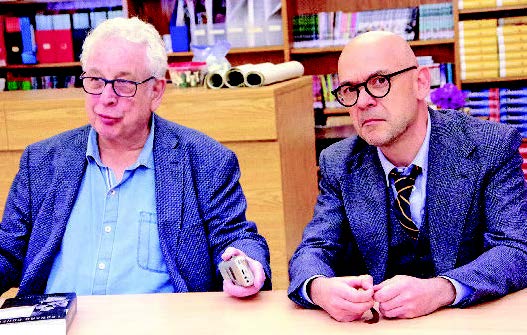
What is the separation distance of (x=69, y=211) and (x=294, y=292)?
0.75 metres

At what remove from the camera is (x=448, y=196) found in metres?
1.92

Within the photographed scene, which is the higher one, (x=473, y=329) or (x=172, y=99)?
(x=172, y=99)

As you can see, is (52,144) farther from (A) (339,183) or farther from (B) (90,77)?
(A) (339,183)

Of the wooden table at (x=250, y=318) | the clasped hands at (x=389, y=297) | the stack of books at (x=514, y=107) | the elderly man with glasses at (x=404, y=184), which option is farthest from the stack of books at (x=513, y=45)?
the clasped hands at (x=389, y=297)

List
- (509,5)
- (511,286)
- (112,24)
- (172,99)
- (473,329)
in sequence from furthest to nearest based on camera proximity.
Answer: (509,5)
(172,99)
(112,24)
(511,286)
(473,329)

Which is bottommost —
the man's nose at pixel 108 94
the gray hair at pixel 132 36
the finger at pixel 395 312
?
the finger at pixel 395 312

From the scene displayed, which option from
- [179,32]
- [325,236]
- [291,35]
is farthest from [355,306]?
[179,32]

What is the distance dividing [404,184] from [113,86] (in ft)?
2.67

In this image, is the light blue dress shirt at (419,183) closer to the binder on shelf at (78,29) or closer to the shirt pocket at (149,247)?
the shirt pocket at (149,247)

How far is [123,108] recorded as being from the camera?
2.12 m

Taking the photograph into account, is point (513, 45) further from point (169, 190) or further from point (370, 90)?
point (169, 190)

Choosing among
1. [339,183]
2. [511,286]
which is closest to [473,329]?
[511,286]

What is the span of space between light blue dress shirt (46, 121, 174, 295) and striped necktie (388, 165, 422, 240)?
0.62 meters

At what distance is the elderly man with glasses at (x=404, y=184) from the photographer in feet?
6.22
